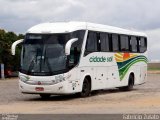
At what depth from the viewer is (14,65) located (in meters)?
53.5

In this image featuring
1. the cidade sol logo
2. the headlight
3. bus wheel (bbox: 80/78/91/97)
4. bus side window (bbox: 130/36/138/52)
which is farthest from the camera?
bus side window (bbox: 130/36/138/52)

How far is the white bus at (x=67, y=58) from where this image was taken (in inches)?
912

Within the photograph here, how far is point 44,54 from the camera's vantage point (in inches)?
921

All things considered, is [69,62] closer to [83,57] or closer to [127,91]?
[83,57]

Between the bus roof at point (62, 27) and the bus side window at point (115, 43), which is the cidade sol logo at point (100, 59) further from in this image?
the bus roof at point (62, 27)

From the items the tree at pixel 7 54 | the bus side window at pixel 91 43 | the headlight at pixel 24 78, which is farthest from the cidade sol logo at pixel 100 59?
the tree at pixel 7 54

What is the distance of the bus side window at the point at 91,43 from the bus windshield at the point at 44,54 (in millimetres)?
1870

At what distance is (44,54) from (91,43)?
3259 millimetres

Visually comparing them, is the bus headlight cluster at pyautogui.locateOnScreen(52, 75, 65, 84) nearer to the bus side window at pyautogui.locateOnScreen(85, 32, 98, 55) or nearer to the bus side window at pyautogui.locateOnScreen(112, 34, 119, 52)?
the bus side window at pyautogui.locateOnScreen(85, 32, 98, 55)

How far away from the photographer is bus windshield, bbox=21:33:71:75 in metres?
23.2

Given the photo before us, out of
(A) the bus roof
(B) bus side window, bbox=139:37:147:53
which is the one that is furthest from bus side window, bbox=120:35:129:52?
(A) the bus roof

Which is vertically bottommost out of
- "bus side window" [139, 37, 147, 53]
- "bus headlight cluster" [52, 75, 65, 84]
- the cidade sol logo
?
"bus headlight cluster" [52, 75, 65, 84]

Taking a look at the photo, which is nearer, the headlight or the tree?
the headlight

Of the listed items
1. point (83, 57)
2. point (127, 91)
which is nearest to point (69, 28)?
point (83, 57)
